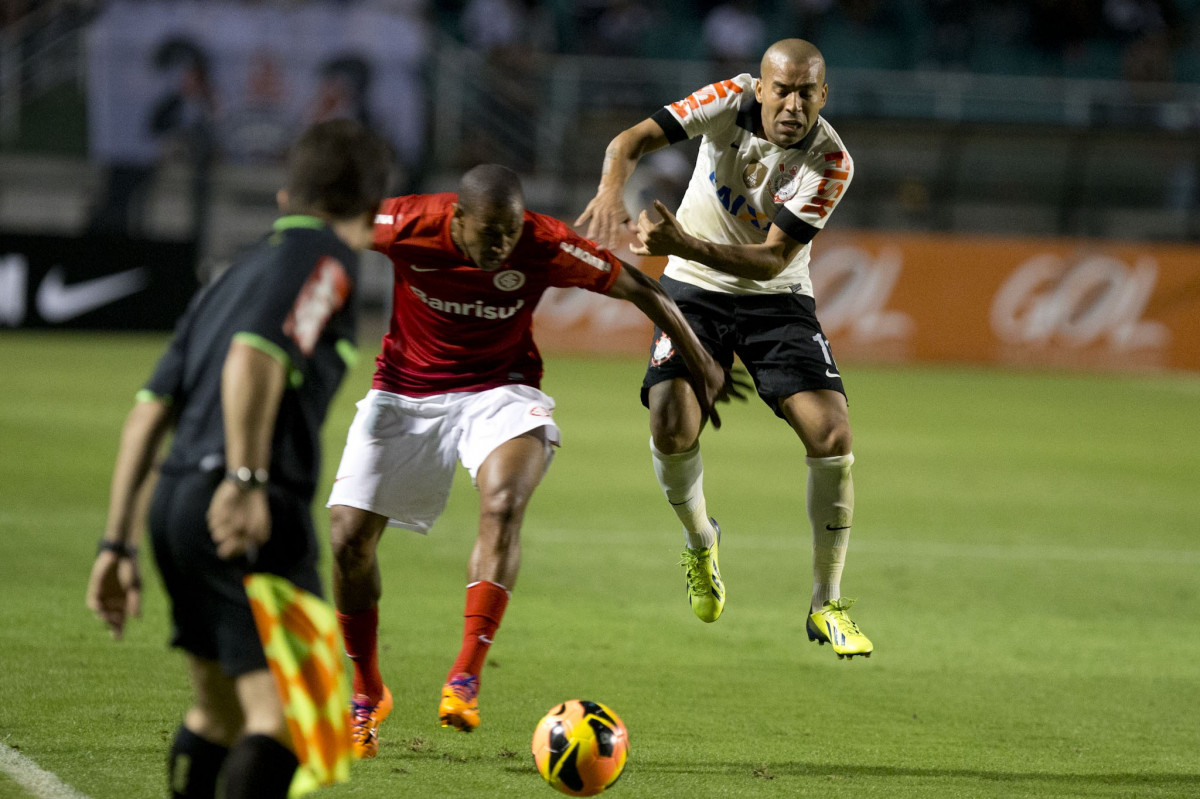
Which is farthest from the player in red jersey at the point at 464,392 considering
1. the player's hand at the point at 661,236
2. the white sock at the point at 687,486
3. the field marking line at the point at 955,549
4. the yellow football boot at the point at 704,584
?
the field marking line at the point at 955,549

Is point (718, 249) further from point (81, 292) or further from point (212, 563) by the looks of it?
point (81, 292)

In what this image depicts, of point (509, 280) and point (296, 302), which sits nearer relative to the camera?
point (296, 302)

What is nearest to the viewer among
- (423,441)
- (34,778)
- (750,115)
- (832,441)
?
(34,778)

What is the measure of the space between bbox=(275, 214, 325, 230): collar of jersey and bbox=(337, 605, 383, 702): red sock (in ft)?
7.72

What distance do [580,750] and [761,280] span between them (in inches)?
90.8

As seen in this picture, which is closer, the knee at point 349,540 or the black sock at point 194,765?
the black sock at point 194,765

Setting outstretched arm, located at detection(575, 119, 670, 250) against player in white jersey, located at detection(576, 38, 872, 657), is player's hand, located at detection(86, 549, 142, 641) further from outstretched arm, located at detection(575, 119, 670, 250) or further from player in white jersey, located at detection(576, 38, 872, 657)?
player in white jersey, located at detection(576, 38, 872, 657)

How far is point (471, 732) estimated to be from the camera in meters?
5.62

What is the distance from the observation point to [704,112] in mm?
6395

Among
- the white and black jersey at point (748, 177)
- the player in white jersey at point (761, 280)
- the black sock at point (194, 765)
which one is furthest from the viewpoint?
the white and black jersey at point (748, 177)

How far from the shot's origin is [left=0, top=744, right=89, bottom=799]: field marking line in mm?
4562

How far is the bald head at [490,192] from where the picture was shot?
5.25 metres

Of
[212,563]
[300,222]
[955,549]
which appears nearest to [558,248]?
[300,222]

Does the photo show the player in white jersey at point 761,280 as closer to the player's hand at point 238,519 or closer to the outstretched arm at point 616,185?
the outstretched arm at point 616,185
